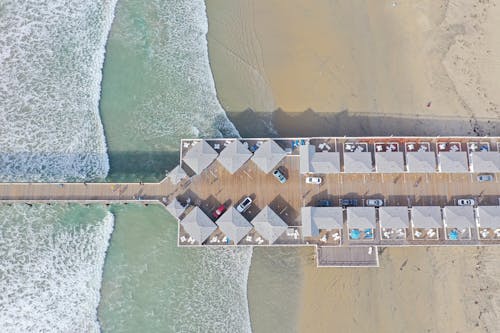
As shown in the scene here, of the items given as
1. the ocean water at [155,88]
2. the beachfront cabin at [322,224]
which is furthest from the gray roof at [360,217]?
the ocean water at [155,88]

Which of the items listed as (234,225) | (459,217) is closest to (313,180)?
(234,225)

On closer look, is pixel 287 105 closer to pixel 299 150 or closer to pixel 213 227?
pixel 299 150

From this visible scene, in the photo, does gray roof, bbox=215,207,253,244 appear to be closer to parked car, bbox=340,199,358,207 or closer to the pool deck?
the pool deck

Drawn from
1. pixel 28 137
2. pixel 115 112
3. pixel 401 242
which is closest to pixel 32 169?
pixel 28 137

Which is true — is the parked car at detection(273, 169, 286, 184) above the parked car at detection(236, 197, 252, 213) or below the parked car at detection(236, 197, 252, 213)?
above

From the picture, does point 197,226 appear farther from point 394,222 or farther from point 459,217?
point 459,217

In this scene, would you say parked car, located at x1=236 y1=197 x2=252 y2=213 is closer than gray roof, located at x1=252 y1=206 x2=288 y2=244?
No

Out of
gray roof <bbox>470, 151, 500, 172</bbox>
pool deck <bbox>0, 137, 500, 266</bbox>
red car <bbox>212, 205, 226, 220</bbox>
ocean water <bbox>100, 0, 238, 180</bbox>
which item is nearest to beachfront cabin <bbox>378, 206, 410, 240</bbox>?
pool deck <bbox>0, 137, 500, 266</bbox>
